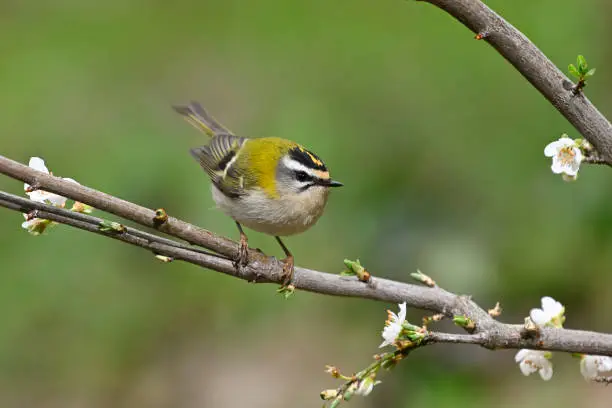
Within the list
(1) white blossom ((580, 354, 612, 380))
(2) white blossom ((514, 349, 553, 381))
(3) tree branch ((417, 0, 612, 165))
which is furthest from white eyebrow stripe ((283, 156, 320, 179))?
(3) tree branch ((417, 0, 612, 165))

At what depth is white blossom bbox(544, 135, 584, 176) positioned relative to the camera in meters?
1.99

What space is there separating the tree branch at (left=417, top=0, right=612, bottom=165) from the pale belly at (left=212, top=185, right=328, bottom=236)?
1.59m

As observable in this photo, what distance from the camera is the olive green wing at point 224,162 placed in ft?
11.6

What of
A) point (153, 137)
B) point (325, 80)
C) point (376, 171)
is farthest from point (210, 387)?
point (325, 80)

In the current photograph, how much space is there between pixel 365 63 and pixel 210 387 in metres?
3.04

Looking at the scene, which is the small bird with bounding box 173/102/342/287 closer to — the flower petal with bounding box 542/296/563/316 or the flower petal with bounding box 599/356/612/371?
the flower petal with bounding box 542/296/563/316

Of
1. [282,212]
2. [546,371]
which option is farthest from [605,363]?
[282,212]

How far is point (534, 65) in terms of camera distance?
1801 millimetres

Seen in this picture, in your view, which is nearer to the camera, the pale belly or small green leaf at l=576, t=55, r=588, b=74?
small green leaf at l=576, t=55, r=588, b=74

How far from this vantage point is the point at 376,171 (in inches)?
206

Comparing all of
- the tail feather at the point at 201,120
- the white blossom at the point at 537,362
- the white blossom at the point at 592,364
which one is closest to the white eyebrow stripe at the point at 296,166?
the tail feather at the point at 201,120

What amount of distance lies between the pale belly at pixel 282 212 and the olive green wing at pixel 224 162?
106 mm

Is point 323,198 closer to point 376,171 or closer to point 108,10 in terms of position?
point 376,171

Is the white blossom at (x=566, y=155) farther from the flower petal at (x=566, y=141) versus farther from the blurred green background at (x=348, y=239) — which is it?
the blurred green background at (x=348, y=239)
